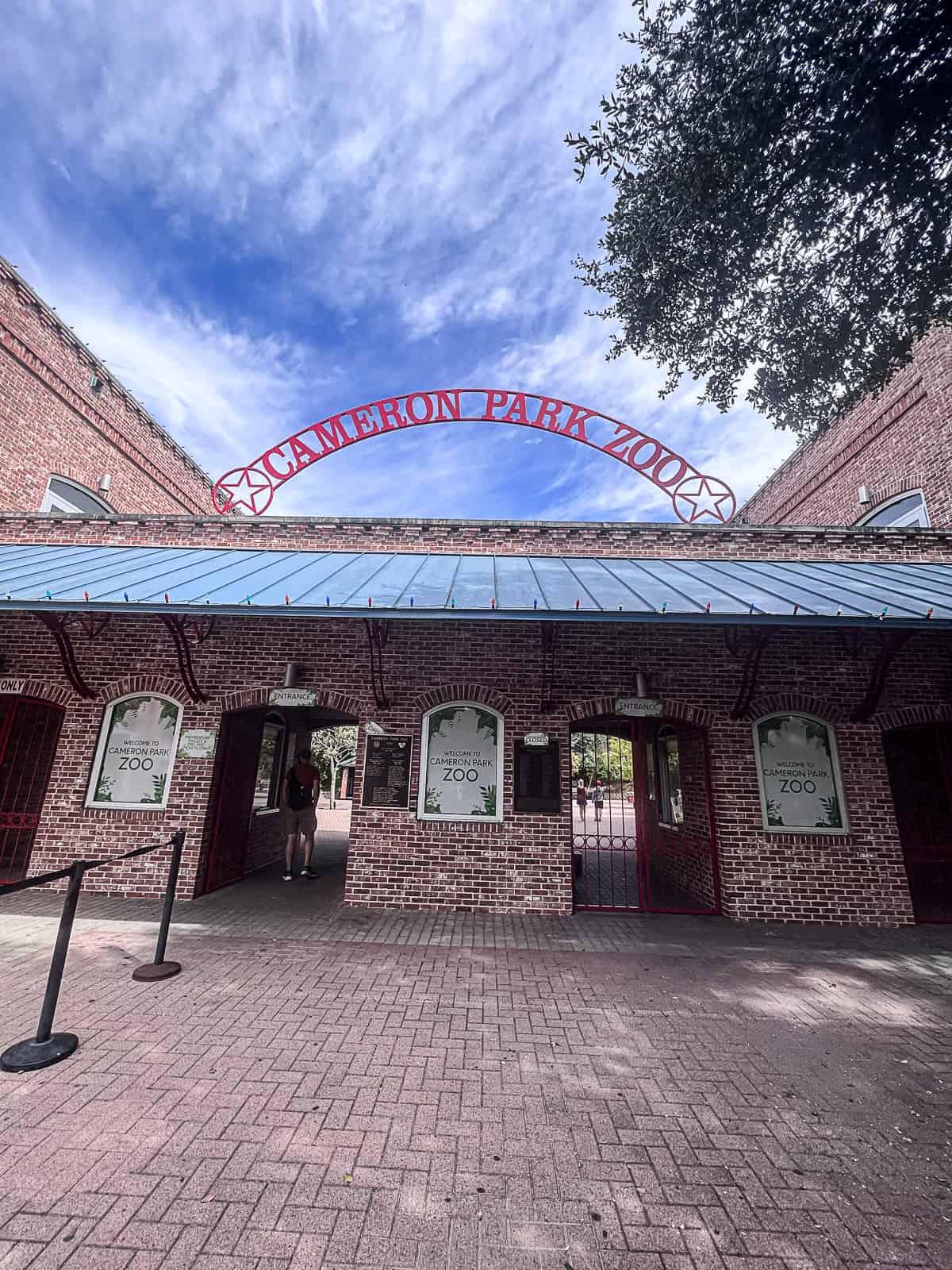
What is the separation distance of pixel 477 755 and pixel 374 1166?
479 centimetres

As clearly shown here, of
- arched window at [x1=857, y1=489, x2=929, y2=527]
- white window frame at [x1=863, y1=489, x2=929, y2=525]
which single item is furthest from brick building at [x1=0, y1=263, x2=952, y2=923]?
arched window at [x1=857, y1=489, x2=929, y2=527]

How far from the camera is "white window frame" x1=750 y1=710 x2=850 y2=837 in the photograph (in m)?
7.01

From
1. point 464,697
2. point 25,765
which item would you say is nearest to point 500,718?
point 464,697

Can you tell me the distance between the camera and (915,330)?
5891 mm

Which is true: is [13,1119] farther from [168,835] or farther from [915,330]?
[915,330]

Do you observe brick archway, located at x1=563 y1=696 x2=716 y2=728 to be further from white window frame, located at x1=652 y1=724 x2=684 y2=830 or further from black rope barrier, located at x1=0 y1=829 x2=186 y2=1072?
black rope barrier, located at x1=0 y1=829 x2=186 y2=1072

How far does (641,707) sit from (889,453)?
888cm

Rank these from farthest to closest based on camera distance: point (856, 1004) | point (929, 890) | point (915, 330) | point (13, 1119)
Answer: point (929, 890), point (915, 330), point (856, 1004), point (13, 1119)

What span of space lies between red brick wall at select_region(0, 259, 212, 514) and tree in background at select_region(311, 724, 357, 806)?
13.0 meters

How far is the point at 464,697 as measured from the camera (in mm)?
7297

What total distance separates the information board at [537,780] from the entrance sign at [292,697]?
2.86 metres

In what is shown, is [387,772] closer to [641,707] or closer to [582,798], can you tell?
[641,707]

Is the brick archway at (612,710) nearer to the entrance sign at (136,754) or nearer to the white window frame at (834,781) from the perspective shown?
the white window frame at (834,781)

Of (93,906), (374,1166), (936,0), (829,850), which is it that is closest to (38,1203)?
(374,1166)
